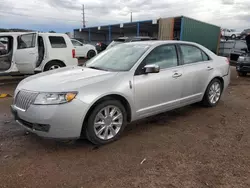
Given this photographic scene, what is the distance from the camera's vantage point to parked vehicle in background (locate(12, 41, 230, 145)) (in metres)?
3.05

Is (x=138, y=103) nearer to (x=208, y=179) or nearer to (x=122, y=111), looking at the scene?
(x=122, y=111)

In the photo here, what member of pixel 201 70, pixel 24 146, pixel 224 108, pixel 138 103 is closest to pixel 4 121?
pixel 24 146

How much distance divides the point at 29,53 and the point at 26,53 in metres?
0.12

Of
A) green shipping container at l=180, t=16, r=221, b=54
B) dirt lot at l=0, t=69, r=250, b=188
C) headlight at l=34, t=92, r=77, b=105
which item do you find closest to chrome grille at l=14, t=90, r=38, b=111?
headlight at l=34, t=92, r=77, b=105

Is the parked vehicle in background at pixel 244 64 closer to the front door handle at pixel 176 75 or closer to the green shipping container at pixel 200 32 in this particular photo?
the front door handle at pixel 176 75

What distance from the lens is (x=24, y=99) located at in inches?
127

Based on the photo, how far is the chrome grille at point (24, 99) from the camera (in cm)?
313

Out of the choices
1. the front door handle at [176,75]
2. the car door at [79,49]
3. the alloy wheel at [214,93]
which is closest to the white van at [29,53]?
the front door handle at [176,75]

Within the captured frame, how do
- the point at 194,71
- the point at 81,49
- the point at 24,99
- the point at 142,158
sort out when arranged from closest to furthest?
the point at 142,158 → the point at 24,99 → the point at 194,71 → the point at 81,49

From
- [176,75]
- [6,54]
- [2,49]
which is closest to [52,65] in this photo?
[6,54]

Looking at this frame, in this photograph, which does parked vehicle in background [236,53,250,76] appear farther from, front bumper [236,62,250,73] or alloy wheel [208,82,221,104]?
alloy wheel [208,82,221,104]

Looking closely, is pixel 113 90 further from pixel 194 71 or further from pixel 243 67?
pixel 243 67

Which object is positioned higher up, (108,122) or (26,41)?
(26,41)

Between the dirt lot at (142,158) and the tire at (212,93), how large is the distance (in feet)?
2.77
